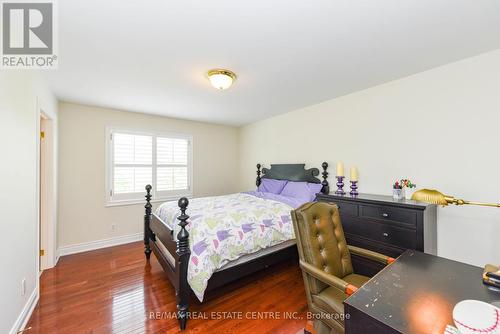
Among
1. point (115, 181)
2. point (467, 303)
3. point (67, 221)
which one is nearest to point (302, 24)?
point (467, 303)

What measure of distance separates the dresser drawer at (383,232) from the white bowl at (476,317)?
4.10ft

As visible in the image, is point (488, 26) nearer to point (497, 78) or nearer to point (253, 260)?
point (497, 78)

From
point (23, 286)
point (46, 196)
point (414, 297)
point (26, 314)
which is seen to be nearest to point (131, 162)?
point (46, 196)

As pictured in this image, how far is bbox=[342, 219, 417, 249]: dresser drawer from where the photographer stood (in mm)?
2000

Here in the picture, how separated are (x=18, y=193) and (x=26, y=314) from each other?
1.12 meters

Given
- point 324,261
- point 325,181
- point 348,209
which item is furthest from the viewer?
point 325,181

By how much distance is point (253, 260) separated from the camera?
7.56 ft

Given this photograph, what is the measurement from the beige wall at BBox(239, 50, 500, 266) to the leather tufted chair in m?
1.34

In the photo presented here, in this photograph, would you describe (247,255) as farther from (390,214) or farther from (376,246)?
(390,214)

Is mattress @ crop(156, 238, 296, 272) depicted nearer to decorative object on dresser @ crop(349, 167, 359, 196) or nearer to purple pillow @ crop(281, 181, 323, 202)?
purple pillow @ crop(281, 181, 323, 202)

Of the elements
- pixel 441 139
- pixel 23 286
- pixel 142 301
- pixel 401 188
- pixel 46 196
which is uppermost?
pixel 441 139

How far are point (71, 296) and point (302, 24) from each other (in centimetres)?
347

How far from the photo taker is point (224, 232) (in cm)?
212

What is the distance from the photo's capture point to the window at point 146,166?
12.3ft
